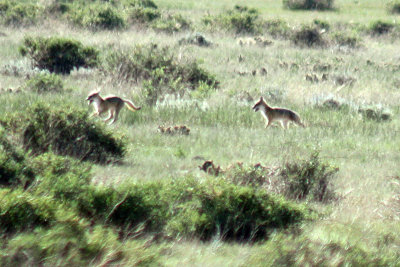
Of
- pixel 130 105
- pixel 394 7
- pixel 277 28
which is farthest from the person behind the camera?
pixel 394 7

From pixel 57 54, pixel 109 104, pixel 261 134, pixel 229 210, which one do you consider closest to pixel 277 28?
pixel 57 54

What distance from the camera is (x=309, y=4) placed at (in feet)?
192

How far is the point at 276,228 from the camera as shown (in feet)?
23.7

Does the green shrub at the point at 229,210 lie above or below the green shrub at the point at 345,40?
above

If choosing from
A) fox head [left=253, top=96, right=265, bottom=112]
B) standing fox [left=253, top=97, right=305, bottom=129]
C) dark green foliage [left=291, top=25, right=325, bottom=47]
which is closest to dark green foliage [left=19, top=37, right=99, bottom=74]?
fox head [left=253, top=96, right=265, bottom=112]

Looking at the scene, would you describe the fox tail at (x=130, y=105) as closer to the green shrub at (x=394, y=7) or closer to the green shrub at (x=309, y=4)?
the green shrub at (x=309, y=4)

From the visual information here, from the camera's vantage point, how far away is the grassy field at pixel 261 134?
607cm

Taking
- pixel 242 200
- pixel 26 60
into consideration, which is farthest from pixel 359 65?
pixel 242 200

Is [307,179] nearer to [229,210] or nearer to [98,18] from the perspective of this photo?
[229,210]

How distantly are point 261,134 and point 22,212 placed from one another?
828cm

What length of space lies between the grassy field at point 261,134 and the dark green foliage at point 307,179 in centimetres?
19

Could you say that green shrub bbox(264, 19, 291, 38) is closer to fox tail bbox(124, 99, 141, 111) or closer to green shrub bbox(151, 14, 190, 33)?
green shrub bbox(151, 14, 190, 33)

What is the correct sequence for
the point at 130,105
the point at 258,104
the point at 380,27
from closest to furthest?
the point at 130,105
the point at 258,104
the point at 380,27

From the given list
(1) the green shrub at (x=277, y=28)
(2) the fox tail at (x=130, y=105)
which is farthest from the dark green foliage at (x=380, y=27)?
(2) the fox tail at (x=130, y=105)
